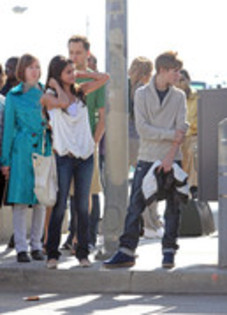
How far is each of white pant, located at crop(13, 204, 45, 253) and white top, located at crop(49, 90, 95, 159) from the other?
102cm

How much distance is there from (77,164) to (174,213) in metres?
0.90

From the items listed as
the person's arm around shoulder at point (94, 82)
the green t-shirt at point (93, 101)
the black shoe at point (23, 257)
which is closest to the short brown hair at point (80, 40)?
the green t-shirt at point (93, 101)

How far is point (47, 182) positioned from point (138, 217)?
2.67 ft

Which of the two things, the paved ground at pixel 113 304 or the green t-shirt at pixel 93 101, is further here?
the green t-shirt at pixel 93 101

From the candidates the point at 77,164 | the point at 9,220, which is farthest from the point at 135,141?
the point at 77,164

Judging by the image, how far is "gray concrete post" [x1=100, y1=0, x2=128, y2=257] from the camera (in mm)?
10000

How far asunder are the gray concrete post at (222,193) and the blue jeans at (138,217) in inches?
16.8

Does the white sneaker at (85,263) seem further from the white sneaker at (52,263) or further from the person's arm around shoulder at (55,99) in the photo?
the person's arm around shoulder at (55,99)

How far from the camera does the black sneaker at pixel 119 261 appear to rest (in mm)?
9359

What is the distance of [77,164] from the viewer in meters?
9.47

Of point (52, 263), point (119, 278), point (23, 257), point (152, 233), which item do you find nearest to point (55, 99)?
point (52, 263)

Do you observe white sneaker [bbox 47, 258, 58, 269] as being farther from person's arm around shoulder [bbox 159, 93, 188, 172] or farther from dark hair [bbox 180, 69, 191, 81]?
dark hair [bbox 180, 69, 191, 81]

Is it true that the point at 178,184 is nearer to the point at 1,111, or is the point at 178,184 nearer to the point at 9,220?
the point at 1,111

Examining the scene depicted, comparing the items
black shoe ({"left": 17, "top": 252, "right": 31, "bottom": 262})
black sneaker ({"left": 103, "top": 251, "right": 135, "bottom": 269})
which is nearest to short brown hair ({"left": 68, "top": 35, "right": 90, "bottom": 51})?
black shoe ({"left": 17, "top": 252, "right": 31, "bottom": 262})
